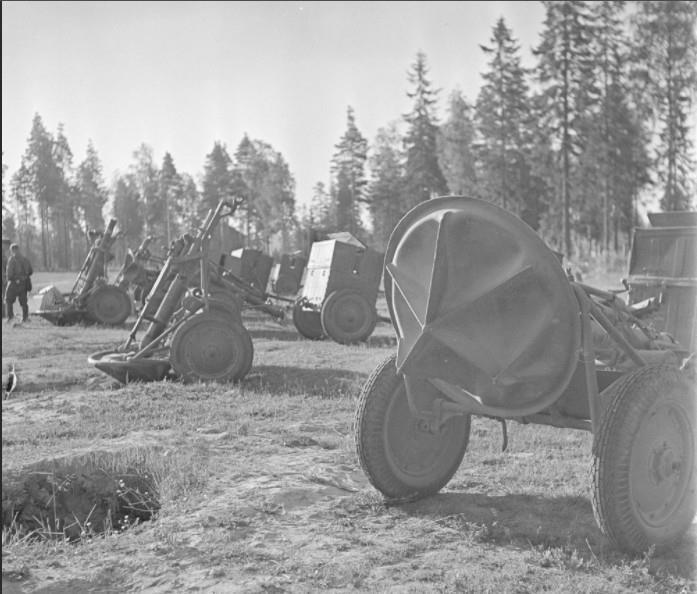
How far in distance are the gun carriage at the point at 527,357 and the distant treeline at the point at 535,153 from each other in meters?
18.2

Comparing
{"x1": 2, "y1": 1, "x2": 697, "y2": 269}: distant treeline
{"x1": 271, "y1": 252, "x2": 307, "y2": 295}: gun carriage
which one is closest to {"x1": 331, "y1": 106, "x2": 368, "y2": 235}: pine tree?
{"x1": 2, "y1": 1, "x2": 697, "y2": 269}: distant treeline

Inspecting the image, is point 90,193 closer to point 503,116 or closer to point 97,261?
point 503,116

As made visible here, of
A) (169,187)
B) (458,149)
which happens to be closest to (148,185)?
(169,187)

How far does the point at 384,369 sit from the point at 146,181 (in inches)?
2685

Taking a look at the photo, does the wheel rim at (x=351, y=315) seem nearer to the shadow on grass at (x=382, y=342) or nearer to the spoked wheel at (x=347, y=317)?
the spoked wheel at (x=347, y=317)

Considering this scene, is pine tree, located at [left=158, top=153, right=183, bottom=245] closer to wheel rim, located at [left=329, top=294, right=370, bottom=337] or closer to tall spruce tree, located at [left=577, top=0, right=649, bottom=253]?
tall spruce tree, located at [left=577, top=0, right=649, bottom=253]

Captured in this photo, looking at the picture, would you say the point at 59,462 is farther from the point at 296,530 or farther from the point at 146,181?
Result: the point at 146,181

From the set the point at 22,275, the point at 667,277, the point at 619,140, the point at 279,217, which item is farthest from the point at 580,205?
the point at 667,277

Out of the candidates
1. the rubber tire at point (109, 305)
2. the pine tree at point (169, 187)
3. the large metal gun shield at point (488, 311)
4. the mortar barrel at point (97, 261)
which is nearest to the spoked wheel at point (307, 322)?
the rubber tire at point (109, 305)

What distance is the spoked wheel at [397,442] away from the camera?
15.4 ft

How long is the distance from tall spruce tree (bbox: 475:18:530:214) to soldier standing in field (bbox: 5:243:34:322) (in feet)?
83.0

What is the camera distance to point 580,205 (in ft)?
138

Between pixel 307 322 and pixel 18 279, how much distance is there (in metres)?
8.30

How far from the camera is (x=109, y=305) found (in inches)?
722
